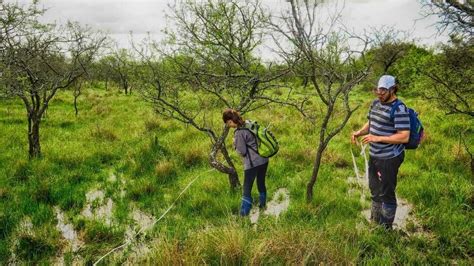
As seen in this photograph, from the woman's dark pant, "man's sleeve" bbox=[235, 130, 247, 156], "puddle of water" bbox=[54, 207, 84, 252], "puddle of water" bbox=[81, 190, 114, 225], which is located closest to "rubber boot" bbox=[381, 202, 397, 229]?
the woman's dark pant

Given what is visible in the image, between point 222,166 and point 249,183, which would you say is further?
point 222,166

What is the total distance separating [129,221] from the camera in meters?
5.70

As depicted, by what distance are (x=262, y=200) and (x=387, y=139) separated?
2355 mm

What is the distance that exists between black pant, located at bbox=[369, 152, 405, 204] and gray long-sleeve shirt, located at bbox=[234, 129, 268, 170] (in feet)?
5.08

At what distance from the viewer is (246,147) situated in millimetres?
5316

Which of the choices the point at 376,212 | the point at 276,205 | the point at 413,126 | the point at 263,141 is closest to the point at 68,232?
the point at 263,141

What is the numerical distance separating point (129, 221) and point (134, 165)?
3098 millimetres

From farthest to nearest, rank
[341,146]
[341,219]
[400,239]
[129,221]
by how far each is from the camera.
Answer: [341,146]
[129,221]
[341,219]
[400,239]

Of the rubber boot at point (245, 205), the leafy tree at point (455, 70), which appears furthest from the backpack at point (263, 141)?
the leafy tree at point (455, 70)

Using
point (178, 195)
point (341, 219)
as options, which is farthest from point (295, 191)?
point (178, 195)

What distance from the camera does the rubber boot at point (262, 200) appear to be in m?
5.91

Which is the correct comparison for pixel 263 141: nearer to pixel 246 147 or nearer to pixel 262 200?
pixel 246 147

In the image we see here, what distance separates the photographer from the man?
13.8ft

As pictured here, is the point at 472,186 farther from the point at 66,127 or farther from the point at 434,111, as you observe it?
the point at 66,127
